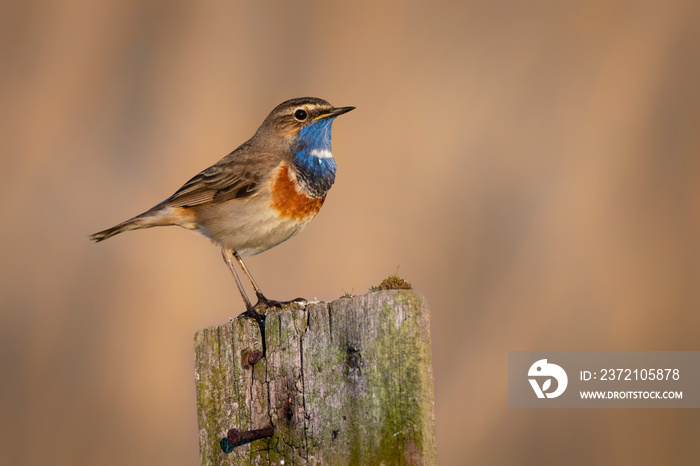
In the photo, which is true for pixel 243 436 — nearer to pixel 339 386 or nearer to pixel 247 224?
pixel 339 386

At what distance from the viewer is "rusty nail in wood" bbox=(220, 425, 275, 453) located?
4230mm

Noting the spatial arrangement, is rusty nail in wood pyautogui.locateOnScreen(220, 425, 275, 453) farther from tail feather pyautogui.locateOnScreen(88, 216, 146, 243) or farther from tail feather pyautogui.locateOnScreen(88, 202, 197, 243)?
tail feather pyautogui.locateOnScreen(88, 216, 146, 243)

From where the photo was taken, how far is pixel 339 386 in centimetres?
408

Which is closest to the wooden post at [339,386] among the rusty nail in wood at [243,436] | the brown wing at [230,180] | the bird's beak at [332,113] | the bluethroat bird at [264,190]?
the rusty nail in wood at [243,436]

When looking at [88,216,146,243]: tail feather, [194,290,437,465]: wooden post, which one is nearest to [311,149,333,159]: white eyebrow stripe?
[88,216,146,243]: tail feather

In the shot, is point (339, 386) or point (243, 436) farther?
point (243, 436)

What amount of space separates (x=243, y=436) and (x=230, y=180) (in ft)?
10.9

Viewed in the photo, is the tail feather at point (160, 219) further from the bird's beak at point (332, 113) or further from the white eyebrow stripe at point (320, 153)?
the bird's beak at point (332, 113)

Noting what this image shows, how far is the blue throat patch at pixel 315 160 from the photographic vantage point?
7043mm
